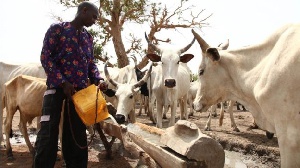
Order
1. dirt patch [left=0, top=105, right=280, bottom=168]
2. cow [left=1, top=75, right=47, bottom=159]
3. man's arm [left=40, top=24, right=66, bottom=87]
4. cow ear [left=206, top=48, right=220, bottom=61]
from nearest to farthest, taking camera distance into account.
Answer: man's arm [left=40, top=24, right=66, bottom=87], cow ear [left=206, top=48, right=220, bottom=61], cow [left=1, top=75, right=47, bottom=159], dirt patch [left=0, top=105, right=280, bottom=168]

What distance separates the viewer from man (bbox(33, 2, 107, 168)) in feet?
10.2

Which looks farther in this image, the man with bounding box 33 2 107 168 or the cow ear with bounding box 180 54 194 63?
the cow ear with bounding box 180 54 194 63

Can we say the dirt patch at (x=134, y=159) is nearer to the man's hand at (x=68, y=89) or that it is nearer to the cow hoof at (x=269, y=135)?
the cow hoof at (x=269, y=135)

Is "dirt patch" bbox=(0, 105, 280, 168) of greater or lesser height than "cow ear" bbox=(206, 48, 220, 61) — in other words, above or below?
below

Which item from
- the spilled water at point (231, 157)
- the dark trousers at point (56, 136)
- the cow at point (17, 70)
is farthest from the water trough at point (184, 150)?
the cow at point (17, 70)

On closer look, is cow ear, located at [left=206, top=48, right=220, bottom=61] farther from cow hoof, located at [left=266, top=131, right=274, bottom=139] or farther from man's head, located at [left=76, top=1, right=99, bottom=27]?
cow hoof, located at [left=266, top=131, right=274, bottom=139]

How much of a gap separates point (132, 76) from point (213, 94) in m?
3.34

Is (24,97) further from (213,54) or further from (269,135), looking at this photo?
(269,135)

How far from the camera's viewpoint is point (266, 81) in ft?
9.89

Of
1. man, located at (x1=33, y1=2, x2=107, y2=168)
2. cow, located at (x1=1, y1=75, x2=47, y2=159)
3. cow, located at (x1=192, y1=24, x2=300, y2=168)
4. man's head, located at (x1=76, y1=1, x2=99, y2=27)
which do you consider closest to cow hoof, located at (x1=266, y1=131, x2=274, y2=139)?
cow, located at (x1=192, y1=24, x2=300, y2=168)

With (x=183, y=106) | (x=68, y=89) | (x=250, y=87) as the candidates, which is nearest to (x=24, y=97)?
(x=68, y=89)

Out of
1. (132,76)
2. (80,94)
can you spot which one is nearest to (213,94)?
(80,94)

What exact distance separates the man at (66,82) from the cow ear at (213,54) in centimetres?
128

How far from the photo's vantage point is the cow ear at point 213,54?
3.68m
